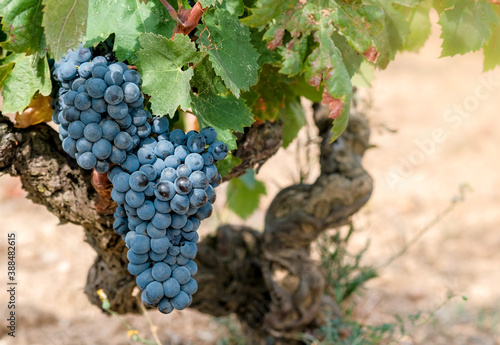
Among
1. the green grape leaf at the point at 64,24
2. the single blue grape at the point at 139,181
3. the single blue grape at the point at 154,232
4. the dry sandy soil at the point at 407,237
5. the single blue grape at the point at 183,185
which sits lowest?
the dry sandy soil at the point at 407,237

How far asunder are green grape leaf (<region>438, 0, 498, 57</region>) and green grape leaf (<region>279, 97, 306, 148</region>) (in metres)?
0.47

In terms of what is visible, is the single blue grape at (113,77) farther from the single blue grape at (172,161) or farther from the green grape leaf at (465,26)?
the green grape leaf at (465,26)

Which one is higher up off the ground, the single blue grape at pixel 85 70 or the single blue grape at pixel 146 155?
the single blue grape at pixel 85 70

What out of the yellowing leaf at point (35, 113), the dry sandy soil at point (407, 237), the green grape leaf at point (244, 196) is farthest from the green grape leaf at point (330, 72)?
the green grape leaf at point (244, 196)

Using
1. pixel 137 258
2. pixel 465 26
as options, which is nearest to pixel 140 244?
pixel 137 258

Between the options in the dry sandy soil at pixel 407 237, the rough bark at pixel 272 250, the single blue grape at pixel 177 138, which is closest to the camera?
the single blue grape at pixel 177 138

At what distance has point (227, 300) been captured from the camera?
1.93 meters

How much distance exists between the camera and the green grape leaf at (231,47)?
961 mm

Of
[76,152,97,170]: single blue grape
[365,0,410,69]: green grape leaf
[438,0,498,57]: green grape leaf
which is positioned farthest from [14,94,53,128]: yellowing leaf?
[438,0,498,57]: green grape leaf

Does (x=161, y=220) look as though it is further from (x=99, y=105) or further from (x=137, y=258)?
(x=99, y=105)

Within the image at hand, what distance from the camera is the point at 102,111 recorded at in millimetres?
943

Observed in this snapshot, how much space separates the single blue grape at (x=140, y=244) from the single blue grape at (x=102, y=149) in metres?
0.16

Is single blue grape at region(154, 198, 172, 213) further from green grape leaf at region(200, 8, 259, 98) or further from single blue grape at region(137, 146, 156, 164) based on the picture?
green grape leaf at region(200, 8, 259, 98)

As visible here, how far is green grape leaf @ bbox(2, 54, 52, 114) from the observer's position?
106 centimetres
